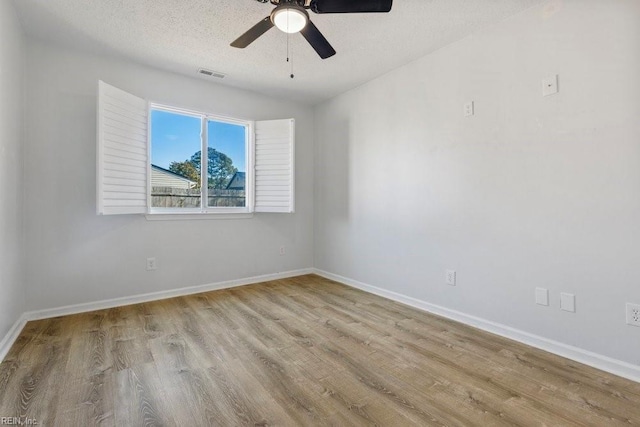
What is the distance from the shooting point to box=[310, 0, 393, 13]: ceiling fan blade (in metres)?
1.80

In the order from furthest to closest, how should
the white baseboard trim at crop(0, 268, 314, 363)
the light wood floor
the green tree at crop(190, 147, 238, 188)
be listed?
1. the green tree at crop(190, 147, 238, 188)
2. the white baseboard trim at crop(0, 268, 314, 363)
3. the light wood floor

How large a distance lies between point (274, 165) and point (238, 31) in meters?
1.75

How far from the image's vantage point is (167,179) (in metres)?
3.55

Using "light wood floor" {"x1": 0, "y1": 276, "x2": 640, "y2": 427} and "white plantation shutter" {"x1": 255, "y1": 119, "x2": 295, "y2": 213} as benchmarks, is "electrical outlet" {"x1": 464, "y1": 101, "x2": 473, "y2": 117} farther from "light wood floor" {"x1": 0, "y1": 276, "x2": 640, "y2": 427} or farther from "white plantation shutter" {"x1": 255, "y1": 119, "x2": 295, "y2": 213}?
"white plantation shutter" {"x1": 255, "y1": 119, "x2": 295, "y2": 213}

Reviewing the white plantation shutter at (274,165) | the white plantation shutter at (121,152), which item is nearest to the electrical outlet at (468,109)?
the white plantation shutter at (274,165)

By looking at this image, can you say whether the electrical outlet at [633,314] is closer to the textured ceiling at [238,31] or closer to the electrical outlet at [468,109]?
the electrical outlet at [468,109]

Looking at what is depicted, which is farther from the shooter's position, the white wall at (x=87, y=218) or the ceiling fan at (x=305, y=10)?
the white wall at (x=87, y=218)

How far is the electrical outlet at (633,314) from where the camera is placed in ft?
6.11

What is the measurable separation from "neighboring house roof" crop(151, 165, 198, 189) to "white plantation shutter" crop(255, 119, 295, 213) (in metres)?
0.88

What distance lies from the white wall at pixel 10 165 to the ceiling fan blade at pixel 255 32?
1.63m

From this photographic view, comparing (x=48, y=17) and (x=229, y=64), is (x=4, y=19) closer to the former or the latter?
(x=48, y=17)

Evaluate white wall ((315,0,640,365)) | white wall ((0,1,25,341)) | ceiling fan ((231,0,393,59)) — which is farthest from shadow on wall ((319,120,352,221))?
white wall ((0,1,25,341))

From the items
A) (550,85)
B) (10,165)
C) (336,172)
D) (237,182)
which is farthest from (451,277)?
(10,165)

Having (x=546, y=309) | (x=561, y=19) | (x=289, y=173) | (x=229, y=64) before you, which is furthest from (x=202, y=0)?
(x=546, y=309)
